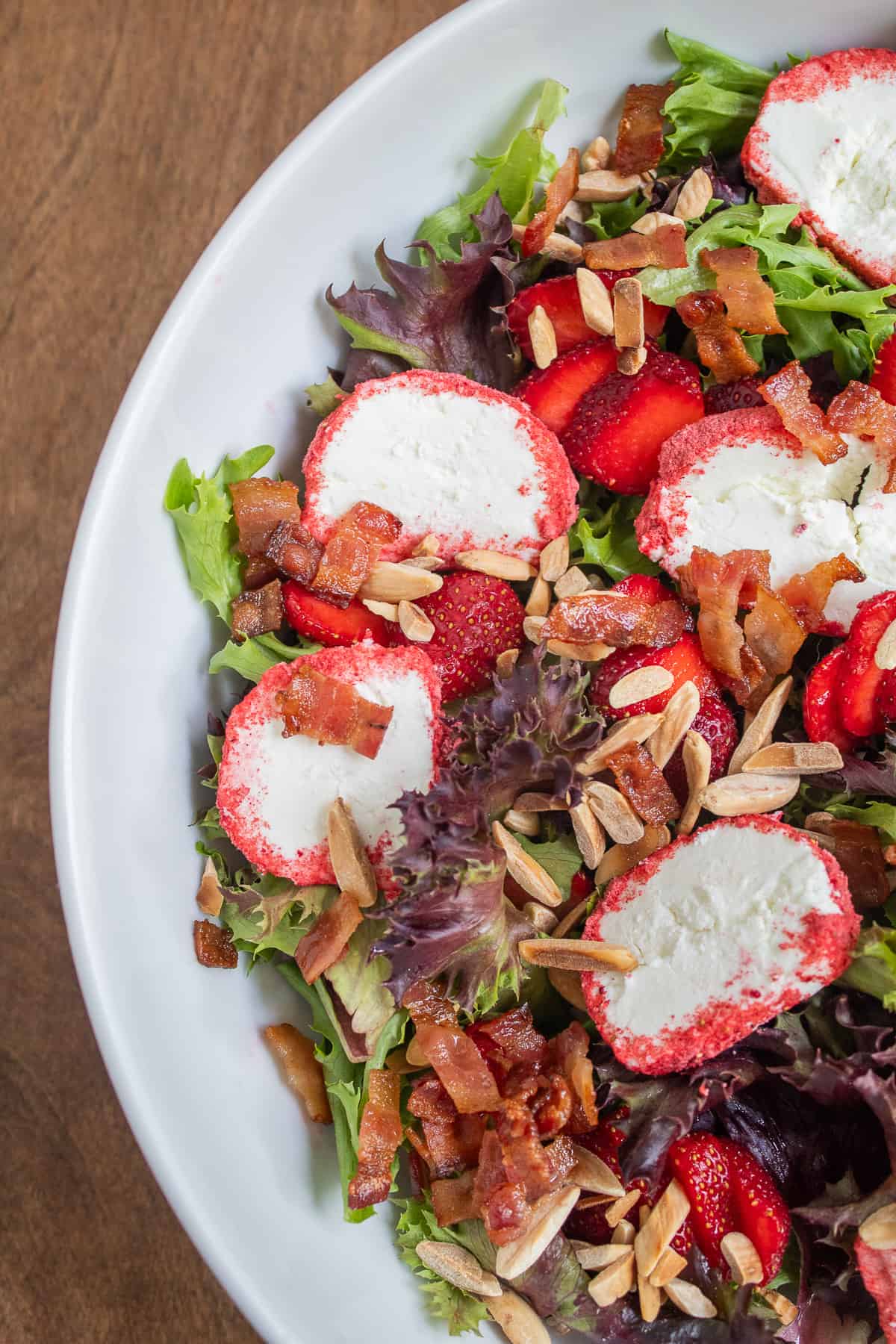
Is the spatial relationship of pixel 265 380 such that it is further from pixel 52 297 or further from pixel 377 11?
pixel 377 11

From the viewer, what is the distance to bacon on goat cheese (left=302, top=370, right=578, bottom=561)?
1303 mm

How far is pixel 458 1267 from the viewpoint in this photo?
1.25 meters

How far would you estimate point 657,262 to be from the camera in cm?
130

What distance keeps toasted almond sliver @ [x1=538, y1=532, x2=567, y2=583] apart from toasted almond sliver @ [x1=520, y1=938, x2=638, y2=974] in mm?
413

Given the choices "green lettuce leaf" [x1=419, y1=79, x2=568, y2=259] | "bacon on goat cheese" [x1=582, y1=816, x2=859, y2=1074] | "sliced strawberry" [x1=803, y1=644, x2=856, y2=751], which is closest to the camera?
"bacon on goat cheese" [x1=582, y1=816, x2=859, y2=1074]

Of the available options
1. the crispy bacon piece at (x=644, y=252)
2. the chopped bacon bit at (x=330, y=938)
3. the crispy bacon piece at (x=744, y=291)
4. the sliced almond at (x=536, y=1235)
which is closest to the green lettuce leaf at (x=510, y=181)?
the crispy bacon piece at (x=644, y=252)

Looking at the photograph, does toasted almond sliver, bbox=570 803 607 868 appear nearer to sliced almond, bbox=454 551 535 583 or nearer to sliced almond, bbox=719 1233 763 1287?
sliced almond, bbox=454 551 535 583

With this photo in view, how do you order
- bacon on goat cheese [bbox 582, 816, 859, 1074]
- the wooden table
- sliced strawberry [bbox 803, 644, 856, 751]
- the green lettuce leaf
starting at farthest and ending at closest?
the wooden table, the green lettuce leaf, sliced strawberry [bbox 803, 644, 856, 751], bacon on goat cheese [bbox 582, 816, 859, 1074]

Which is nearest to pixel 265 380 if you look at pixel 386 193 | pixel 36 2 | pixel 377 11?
pixel 386 193

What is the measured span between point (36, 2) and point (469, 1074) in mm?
1624

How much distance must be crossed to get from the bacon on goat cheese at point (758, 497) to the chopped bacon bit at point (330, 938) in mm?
526

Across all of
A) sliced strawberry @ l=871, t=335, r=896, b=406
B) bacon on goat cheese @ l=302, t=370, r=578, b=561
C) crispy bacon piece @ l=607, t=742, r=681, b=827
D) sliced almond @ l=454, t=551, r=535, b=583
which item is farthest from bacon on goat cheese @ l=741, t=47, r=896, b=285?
crispy bacon piece @ l=607, t=742, r=681, b=827

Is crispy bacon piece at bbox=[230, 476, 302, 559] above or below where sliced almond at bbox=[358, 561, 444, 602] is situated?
above

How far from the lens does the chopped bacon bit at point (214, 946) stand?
1286 mm
